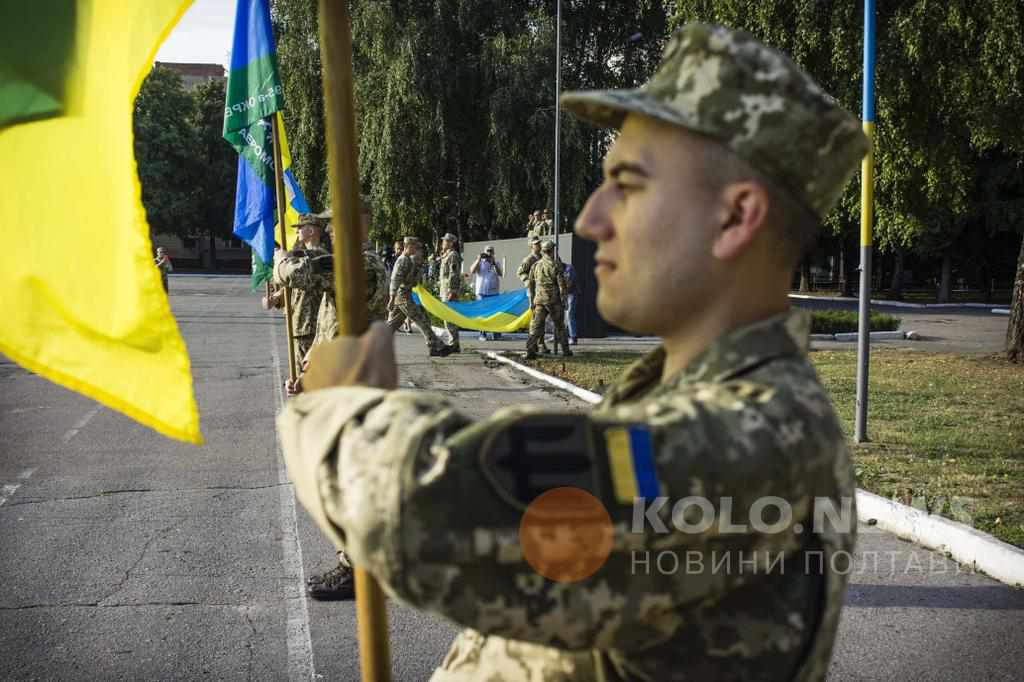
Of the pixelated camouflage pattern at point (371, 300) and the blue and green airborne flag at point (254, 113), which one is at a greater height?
the blue and green airborne flag at point (254, 113)

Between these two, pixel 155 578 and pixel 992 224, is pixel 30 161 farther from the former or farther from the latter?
pixel 992 224

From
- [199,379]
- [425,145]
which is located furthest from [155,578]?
[425,145]

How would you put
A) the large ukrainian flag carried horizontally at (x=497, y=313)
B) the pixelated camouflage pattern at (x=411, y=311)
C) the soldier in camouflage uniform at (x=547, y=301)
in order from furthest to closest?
the large ukrainian flag carried horizontally at (x=497, y=313) < the pixelated camouflage pattern at (x=411, y=311) < the soldier in camouflage uniform at (x=547, y=301)

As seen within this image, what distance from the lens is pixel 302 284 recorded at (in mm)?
7363

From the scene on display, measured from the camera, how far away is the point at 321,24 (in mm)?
1401

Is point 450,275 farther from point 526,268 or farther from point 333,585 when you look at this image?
point 333,585

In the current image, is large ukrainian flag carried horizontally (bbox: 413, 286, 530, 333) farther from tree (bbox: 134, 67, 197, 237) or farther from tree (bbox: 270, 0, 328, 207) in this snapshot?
tree (bbox: 134, 67, 197, 237)

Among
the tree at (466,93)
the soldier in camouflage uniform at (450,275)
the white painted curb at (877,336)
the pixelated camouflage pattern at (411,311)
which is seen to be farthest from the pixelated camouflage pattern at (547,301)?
the tree at (466,93)

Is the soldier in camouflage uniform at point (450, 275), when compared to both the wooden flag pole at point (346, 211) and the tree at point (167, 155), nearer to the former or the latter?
the wooden flag pole at point (346, 211)

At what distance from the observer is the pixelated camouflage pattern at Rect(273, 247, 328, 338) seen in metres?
7.36

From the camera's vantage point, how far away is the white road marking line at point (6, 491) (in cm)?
685

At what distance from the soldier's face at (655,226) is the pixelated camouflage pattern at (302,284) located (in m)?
6.26

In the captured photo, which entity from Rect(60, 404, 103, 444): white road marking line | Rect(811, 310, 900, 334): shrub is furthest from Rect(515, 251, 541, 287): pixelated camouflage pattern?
Rect(60, 404, 103, 444): white road marking line

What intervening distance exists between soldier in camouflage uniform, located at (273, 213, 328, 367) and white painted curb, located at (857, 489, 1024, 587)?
13.6ft
